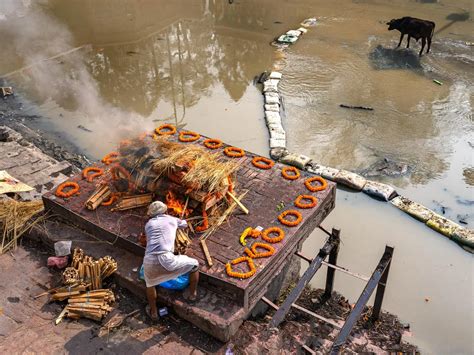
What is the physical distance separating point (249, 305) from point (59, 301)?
278cm

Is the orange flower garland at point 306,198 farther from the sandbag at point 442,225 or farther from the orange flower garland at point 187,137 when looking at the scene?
the sandbag at point 442,225

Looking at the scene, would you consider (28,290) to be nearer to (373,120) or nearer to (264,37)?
(373,120)

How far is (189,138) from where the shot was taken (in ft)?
27.1

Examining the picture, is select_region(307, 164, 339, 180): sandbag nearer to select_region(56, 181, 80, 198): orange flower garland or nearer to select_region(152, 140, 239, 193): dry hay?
select_region(152, 140, 239, 193): dry hay

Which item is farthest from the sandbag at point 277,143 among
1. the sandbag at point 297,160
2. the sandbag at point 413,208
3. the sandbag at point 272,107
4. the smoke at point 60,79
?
the smoke at point 60,79

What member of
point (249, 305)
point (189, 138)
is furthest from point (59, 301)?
point (189, 138)

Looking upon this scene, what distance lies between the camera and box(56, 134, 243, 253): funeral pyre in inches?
242

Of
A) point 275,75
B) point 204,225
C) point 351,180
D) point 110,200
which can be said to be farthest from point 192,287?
point 275,75

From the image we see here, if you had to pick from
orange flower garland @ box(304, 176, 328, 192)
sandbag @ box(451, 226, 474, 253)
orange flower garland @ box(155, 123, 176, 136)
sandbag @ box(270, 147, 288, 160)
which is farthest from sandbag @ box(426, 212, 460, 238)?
orange flower garland @ box(155, 123, 176, 136)

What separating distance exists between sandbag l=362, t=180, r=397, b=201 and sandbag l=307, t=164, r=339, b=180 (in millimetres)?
750

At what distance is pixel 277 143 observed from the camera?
10.7 m

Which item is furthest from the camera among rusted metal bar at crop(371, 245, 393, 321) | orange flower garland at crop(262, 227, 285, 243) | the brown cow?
the brown cow

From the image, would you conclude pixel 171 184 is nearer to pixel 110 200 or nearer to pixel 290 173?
pixel 110 200

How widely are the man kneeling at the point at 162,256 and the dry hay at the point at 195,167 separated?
2.75ft
